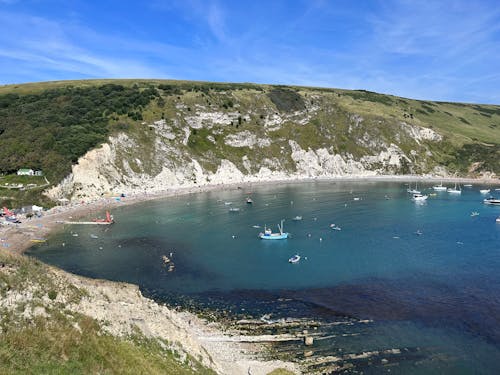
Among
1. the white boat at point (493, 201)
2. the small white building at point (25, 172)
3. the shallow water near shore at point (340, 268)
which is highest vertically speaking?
the small white building at point (25, 172)

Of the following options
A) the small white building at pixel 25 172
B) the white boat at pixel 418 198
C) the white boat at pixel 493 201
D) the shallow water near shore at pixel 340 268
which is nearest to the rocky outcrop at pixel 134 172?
the small white building at pixel 25 172

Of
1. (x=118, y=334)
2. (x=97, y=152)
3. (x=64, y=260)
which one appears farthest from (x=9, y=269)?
(x=97, y=152)

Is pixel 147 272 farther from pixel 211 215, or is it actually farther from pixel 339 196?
pixel 339 196

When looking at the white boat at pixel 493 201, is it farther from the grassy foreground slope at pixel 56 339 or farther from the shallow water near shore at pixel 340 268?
the grassy foreground slope at pixel 56 339

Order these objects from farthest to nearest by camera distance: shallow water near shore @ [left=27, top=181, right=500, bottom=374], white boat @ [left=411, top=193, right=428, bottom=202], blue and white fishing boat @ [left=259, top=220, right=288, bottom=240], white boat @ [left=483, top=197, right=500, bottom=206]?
1. white boat @ [left=411, top=193, right=428, bottom=202]
2. white boat @ [left=483, top=197, right=500, bottom=206]
3. blue and white fishing boat @ [left=259, top=220, right=288, bottom=240]
4. shallow water near shore @ [left=27, top=181, right=500, bottom=374]

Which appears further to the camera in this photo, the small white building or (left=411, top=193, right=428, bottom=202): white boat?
(left=411, top=193, right=428, bottom=202): white boat

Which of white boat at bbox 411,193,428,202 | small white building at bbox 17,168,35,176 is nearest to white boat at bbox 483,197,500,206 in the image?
white boat at bbox 411,193,428,202

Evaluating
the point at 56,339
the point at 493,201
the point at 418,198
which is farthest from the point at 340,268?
the point at 493,201

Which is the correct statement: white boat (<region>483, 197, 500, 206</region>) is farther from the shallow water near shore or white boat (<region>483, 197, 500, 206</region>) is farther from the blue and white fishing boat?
the blue and white fishing boat

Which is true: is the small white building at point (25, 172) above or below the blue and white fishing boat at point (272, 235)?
above
